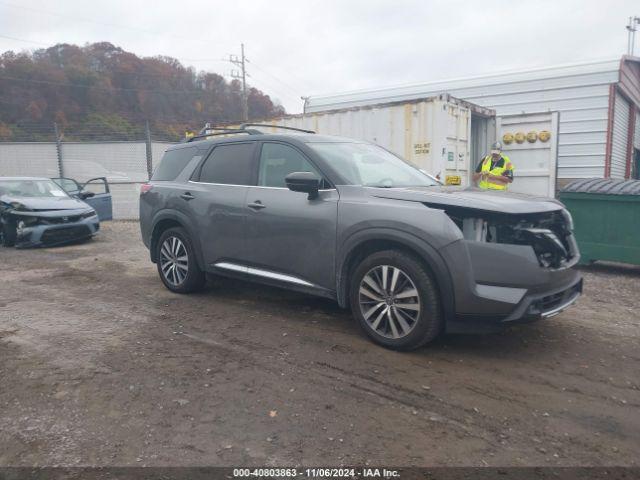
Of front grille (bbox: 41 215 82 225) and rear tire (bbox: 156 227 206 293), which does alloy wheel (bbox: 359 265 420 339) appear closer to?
rear tire (bbox: 156 227 206 293)

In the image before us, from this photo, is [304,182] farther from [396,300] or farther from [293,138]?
[396,300]

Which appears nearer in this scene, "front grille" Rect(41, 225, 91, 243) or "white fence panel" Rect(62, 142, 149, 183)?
"front grille" Rect(41, 225, 91, 243)

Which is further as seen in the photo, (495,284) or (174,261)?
(174,261)

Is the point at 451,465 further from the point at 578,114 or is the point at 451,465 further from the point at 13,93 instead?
the point at 13,93

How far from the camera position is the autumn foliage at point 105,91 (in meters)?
30.6

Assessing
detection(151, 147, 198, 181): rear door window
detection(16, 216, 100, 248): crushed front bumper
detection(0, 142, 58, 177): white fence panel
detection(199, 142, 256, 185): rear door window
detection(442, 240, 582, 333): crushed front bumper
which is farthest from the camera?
detection(0, 142, 58, 177): white fence panel

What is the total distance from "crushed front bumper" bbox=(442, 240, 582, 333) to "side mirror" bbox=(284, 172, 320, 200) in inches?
49.7

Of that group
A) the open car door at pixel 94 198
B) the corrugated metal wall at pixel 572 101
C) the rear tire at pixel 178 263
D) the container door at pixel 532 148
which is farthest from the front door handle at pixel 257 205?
the corrugated metal wall at pixel 572 101

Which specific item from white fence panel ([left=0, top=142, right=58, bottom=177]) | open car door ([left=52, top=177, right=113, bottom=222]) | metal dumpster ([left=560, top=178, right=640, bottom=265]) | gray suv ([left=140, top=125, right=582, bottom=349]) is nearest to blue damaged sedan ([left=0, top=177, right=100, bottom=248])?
open car door ([left=52, top=177, right=113, bottom=222])

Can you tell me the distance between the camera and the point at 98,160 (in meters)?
15.6

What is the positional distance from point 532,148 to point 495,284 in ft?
24.6

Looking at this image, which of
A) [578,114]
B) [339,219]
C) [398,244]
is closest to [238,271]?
[339,219]

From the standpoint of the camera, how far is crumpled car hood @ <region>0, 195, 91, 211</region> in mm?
9711
